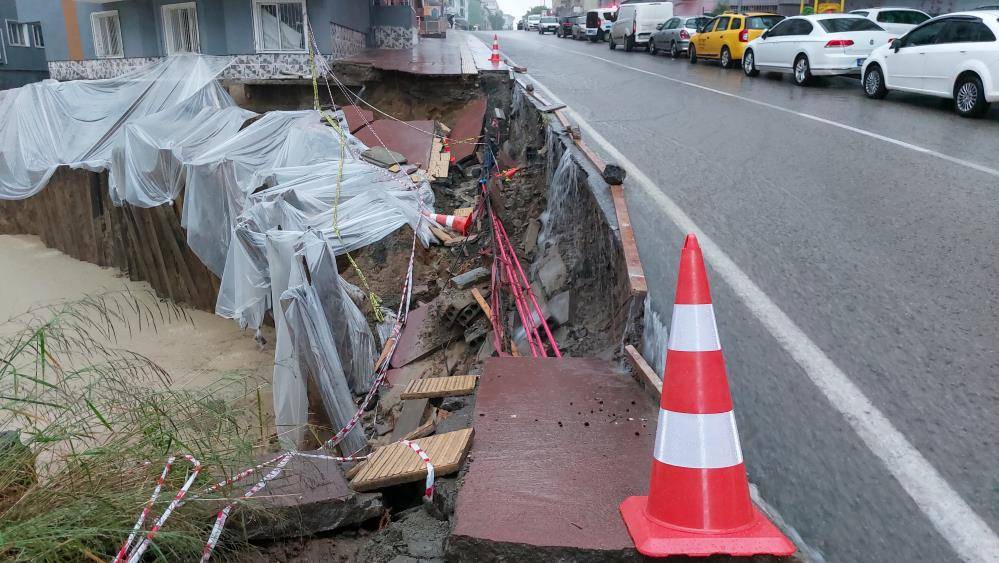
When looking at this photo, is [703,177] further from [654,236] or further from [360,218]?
[360,218]

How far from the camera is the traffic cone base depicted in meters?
2.33

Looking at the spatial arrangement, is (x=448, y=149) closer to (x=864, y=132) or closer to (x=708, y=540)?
(x=864, y=132)

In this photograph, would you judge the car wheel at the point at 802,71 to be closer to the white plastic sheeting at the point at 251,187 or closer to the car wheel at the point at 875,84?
the car wheel at the point at 875,84

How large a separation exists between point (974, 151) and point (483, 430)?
7817 mm

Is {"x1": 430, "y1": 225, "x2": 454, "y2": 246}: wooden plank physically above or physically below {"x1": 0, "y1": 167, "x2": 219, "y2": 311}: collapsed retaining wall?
above

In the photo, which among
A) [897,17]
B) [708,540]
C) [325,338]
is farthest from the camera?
[897,17]

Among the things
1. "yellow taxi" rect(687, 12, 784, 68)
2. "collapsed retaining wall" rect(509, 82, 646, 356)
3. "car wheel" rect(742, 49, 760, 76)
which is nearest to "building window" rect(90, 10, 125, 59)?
"yellow taxi" rect(687, 12, 784, 68)

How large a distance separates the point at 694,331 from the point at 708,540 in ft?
2.22

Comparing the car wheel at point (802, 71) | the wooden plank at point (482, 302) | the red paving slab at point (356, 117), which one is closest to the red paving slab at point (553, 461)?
the wooden plank at point (482, 302)

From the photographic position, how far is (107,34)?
24797mm

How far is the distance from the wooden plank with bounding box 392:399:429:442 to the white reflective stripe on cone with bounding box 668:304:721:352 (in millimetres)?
2590

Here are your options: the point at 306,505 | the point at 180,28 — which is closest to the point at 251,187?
the point at 306,505

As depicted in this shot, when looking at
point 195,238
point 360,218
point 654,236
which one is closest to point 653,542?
point 654,236

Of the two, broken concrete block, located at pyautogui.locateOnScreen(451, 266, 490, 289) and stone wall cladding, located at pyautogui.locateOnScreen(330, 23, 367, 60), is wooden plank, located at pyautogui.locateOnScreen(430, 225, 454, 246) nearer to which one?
broken concrete block, located at pyautogui.locateOnScreen(451, 266, 490, 289)
